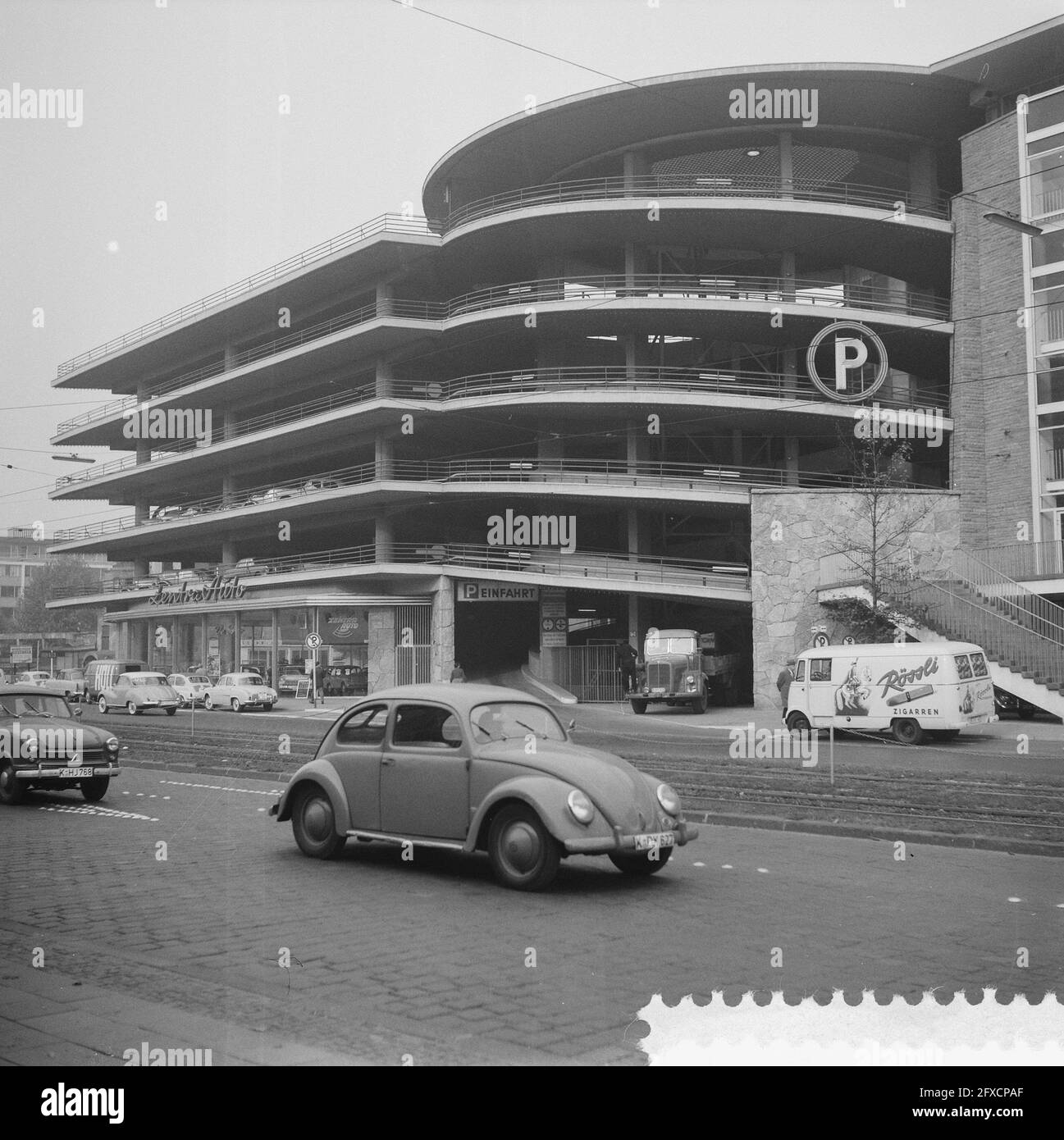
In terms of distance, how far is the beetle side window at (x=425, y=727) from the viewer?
9.31 m

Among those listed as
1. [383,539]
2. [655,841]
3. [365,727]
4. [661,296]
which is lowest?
[655,841]

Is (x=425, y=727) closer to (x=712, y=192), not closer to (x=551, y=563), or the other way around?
(x=551, y=563)

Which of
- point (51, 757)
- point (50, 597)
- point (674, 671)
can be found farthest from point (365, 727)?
point (50, 597)

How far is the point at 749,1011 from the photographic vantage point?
15.5ft

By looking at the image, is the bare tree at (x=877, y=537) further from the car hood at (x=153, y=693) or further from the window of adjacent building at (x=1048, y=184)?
the car hood at (x=153, y=693)

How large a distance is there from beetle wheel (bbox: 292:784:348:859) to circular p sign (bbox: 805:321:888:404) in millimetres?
35911

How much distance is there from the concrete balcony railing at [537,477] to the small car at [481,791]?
114 ft

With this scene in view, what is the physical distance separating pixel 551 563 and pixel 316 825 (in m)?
35.0

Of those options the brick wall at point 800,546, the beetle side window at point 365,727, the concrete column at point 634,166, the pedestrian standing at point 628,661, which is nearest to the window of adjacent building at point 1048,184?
the brick wall at point 800,546

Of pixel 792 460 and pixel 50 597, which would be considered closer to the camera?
pixel 792 460

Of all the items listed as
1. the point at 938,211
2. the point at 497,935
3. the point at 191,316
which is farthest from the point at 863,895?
the point at 191,316

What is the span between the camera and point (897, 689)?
81.1 feet

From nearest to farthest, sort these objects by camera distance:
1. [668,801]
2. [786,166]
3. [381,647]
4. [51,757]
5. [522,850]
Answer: [522,850]
[668,801]
[51,757]
[786,166]
[381,647]

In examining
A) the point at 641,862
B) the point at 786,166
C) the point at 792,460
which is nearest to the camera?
the point at 641,862
